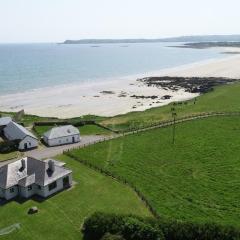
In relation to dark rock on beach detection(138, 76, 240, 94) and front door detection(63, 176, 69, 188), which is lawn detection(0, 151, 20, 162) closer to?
front door detection(63, 176, 69, 188)

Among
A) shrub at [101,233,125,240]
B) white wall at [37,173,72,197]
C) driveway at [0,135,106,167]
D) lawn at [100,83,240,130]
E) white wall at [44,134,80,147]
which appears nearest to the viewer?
shrub at [101,233,125,240]

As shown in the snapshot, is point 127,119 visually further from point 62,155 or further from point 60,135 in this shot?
point 62,155

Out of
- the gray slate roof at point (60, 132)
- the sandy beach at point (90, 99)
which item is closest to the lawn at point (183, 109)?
the sandy beach at point (90, 99)

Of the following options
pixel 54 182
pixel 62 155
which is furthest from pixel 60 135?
pixel 54 182

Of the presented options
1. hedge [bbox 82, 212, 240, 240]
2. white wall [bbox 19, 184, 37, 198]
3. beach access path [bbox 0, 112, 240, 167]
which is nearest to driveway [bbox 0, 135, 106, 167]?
beach access path [bbox 0, 112, 240, 167]

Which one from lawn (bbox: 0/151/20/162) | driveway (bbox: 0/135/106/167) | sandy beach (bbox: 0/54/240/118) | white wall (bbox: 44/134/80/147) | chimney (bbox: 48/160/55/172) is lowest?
sandy beach (bbox: 0/54/240/118)

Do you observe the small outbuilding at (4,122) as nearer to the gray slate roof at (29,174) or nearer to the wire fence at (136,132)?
the wire fence at (136,132)

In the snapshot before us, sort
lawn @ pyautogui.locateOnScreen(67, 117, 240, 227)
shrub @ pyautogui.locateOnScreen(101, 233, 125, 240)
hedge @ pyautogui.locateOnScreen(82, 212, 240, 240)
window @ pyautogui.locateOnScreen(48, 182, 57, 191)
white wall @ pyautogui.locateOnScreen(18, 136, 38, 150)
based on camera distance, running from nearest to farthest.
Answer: shrub @ pyautogui.locateOnScreen(101, 233, 125, 240) < hedge @ pyautogui.locateOnScreen(82, 212, 240, 240) < lawn @ pyautogui.locateOnScreen(67, 117, 240, 227) < window @ pyautogui.locateOnScreen(48, 182, 57, 191) < white wall @ pyautogui.locateOnScreen(18, 136, 38, 150)
